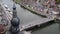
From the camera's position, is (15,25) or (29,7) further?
(29,7)

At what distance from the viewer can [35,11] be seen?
13.7 m

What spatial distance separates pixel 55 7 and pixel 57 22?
1.82m

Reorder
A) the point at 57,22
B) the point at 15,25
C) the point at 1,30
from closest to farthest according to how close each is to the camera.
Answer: the point at 15,25 < the point at 1,30 < the point at 57,22

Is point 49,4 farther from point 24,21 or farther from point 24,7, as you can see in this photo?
point 24,21

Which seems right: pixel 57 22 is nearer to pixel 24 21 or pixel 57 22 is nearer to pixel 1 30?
pixel 24 21

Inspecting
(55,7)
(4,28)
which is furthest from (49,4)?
(4,28)

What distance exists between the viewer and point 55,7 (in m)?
13.9

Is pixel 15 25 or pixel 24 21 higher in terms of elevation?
pixel 15 25

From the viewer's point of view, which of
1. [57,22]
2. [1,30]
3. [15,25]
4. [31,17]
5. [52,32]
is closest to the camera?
[15,25]

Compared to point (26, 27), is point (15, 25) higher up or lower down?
higher up

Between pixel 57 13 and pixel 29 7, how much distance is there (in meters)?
2.42

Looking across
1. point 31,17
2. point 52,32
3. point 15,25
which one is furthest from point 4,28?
point 31,17

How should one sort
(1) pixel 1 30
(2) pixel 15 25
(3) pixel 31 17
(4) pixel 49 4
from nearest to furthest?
(2) pixel 15 25
(1) pixel 1 30
(3) pixel 31 17
(4) pixel 49 4

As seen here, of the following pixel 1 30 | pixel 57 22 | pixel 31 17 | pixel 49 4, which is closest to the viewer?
pixel 1 30
